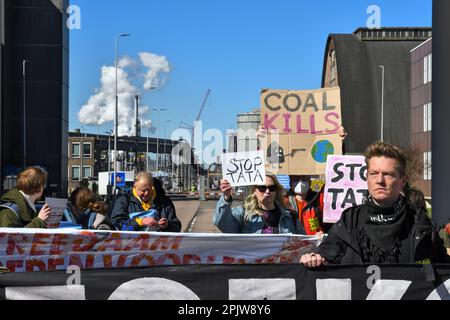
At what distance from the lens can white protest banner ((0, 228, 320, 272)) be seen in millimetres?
5113

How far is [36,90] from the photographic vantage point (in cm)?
7419

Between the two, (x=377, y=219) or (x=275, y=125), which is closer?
(x=377, y=219)

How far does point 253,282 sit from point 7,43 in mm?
72726

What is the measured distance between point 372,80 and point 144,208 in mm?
87285

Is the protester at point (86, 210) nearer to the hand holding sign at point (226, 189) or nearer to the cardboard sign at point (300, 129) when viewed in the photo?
the hand holding sign at point (226, 189)

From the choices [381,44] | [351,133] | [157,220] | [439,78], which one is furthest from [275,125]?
[381,44]

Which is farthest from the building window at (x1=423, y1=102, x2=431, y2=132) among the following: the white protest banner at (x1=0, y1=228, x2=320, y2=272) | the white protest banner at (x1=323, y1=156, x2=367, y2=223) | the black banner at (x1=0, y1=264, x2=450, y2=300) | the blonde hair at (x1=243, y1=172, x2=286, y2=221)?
the black banner at (x1=0, y1=264, x2=450, y2=300)

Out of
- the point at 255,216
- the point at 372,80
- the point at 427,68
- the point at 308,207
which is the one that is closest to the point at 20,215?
the point at 255,216

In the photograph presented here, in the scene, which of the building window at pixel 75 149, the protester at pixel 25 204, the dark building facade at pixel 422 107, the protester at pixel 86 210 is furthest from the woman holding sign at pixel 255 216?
the building window at pixel 75 149

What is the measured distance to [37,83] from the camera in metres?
74.4

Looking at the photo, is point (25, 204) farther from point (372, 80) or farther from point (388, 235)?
point (372, 80)
